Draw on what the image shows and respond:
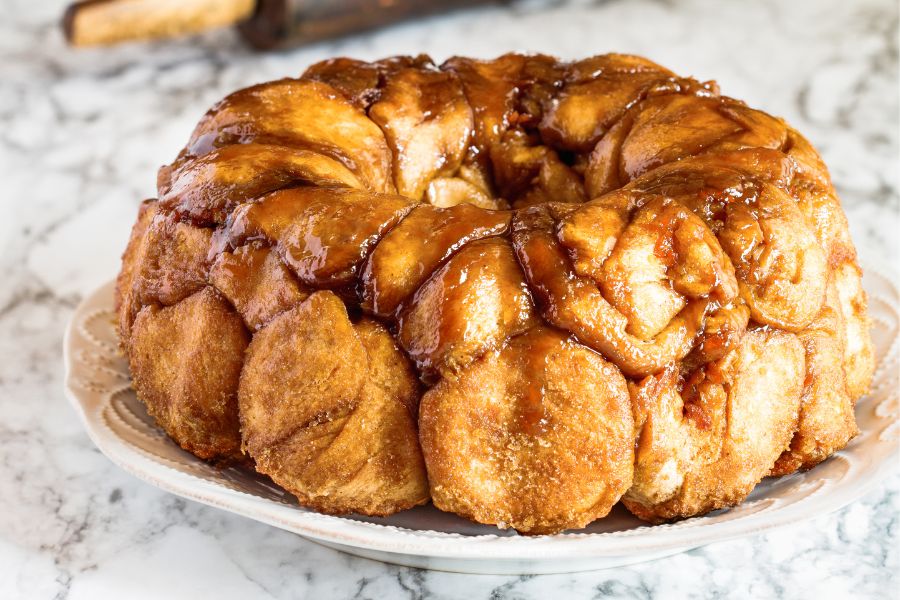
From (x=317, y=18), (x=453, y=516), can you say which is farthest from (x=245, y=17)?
(x=453, y=516)

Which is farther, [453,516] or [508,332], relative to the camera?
[453,516]

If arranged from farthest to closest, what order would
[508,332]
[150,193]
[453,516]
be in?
[150,193]
[453,516]
[508,332]

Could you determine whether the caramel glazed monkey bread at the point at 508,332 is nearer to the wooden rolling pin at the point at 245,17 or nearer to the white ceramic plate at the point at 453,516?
the white ceramic plate at the point at 453,516

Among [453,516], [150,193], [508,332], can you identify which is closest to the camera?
[508,332]

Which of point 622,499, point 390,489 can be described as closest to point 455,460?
point 390,489

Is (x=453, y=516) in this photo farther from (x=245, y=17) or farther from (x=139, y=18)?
(x=245, y=17)

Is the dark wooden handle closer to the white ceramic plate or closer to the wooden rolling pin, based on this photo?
the wooden rolling pin
